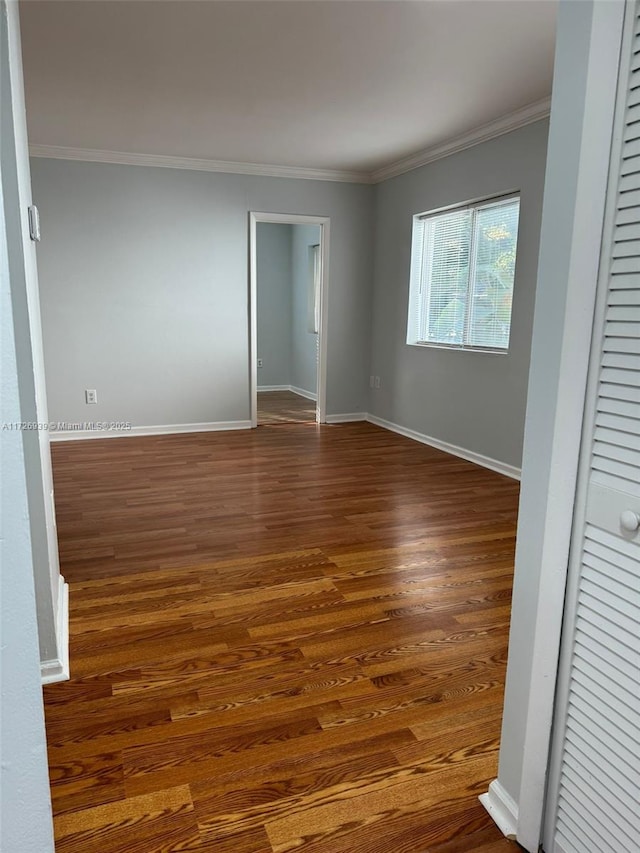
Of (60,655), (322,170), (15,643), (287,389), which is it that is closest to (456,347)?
(322,170)

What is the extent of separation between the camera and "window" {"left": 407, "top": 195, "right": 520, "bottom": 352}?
4367 millimetres

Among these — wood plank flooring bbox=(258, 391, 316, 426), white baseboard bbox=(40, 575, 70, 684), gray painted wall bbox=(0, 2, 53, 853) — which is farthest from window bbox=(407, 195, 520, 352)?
gray painted wall bbox=(0, 2, 53, 853)

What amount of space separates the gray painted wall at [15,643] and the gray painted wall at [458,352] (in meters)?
3.90

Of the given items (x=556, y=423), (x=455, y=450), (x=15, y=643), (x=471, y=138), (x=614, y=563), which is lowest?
(x=455, y=450)

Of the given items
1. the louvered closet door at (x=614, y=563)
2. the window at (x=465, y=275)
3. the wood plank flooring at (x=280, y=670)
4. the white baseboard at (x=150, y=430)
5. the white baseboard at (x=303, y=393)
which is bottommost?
the wood plank flooring at (x=280, y=670)

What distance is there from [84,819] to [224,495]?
8.18 feet

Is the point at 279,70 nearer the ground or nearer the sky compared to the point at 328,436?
nearer the sky

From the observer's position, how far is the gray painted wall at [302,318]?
7.66 m

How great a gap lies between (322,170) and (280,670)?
500 centimetres

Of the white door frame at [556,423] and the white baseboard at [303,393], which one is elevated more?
the white door frame at [556,423]

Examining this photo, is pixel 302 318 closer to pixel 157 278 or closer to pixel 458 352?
pixel 157 278

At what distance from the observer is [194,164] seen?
532 centimetres

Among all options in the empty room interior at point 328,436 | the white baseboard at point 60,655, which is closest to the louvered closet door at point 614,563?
the empty room interior at point 328,436

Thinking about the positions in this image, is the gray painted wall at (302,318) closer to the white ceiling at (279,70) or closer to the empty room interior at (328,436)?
the empty room interior at (328,436)
